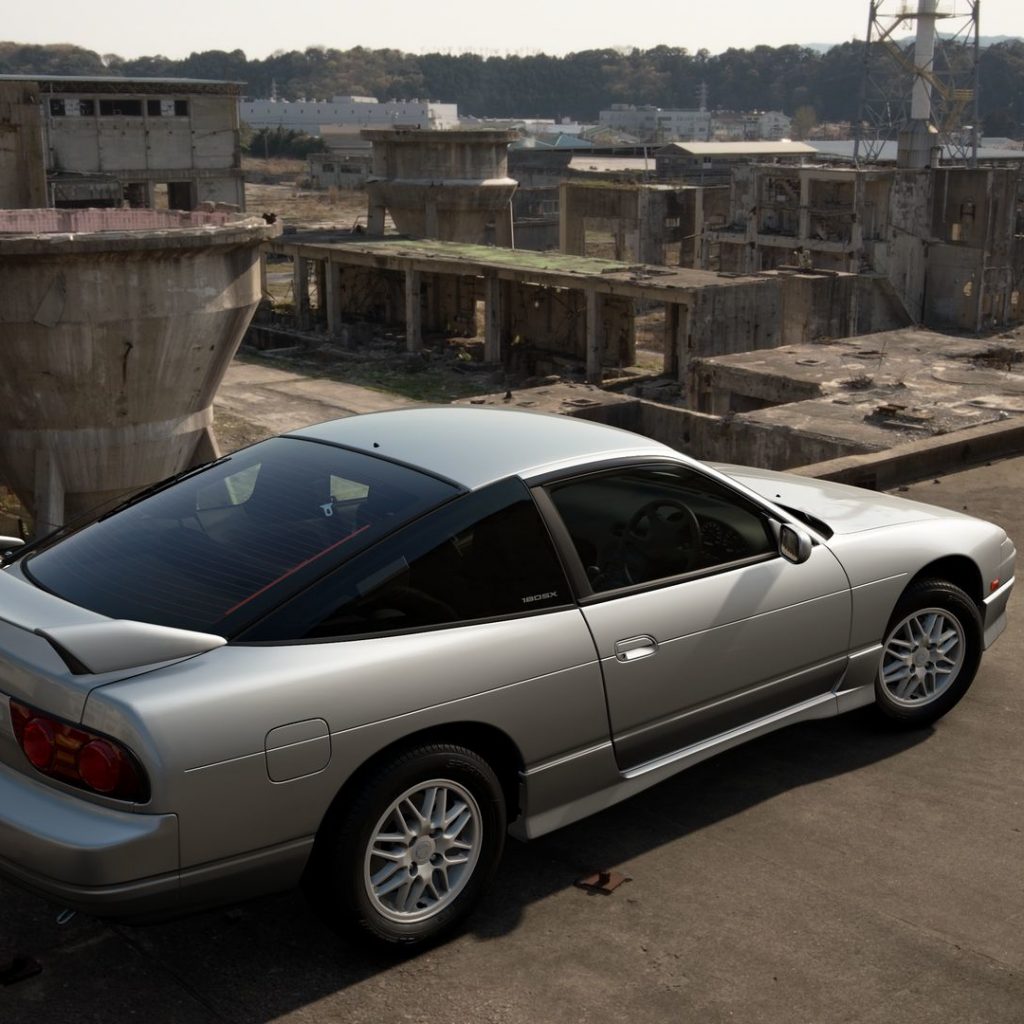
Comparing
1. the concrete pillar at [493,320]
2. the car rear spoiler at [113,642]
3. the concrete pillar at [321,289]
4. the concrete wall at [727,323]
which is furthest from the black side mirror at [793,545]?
the concrete pillar at [321,289]

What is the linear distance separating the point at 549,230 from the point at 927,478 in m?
55.5

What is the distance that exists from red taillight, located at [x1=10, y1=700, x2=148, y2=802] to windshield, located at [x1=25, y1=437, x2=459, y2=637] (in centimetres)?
44

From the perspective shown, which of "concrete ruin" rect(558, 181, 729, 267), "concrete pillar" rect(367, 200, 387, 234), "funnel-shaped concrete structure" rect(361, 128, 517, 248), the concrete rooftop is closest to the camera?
the concrete rooftop

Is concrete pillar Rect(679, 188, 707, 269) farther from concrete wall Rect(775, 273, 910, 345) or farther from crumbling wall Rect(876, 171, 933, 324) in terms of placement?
concrete wall Rect(775, 273, 910, 345)

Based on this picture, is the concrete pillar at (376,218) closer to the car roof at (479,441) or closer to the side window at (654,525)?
the car roof at (479,441)

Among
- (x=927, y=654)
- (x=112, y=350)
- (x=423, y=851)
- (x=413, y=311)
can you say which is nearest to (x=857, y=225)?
(x=413, y=311)

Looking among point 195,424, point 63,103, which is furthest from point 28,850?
point 63,103

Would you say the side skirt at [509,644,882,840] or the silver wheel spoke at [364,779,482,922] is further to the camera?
the side skirt at [509,644,882,840]

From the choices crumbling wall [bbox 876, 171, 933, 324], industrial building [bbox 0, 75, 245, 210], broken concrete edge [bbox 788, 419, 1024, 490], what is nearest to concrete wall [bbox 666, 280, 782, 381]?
crumbling wall [bbox 876, 171, 933, 324]

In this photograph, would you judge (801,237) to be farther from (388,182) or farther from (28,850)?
(28,850)

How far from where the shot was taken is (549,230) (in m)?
63.9

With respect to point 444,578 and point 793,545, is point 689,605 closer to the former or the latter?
point 793,545

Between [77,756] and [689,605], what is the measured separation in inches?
83.9

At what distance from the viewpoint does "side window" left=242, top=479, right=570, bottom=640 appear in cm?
386
